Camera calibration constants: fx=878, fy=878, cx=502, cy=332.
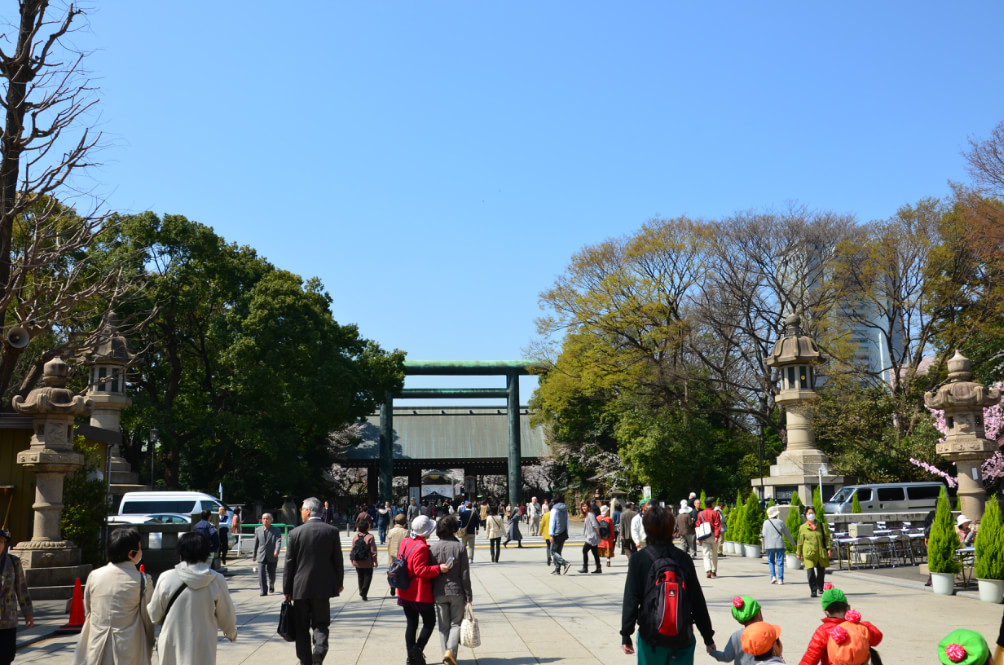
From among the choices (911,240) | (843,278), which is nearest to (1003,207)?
(911,240)

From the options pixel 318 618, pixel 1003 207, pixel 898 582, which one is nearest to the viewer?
Result: pixel 318 618

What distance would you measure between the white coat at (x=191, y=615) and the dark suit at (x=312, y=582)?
1.83 metres

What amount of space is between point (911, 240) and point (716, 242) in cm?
772

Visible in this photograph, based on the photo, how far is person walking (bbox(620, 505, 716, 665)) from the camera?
5.57 metres

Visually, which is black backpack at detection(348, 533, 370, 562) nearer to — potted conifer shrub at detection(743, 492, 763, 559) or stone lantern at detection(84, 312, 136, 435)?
potted conifer shrub at detection(743, 492, 763, 559)

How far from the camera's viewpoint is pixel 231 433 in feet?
112

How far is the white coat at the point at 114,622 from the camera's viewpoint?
5867 millimetres

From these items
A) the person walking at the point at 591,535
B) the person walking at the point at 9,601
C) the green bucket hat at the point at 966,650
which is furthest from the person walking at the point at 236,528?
the green bucket hat at the point at 966,650

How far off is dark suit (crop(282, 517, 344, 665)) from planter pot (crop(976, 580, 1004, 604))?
10.2 metres

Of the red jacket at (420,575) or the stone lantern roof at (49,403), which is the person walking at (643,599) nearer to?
the red jacket at (420,575)

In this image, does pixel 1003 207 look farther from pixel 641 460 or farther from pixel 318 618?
pixel 318 618

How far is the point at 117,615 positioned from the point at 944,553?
12963 mm

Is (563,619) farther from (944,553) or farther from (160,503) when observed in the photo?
(160,503)

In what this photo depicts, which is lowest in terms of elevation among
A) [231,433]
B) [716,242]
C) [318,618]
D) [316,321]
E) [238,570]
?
[238,570]
